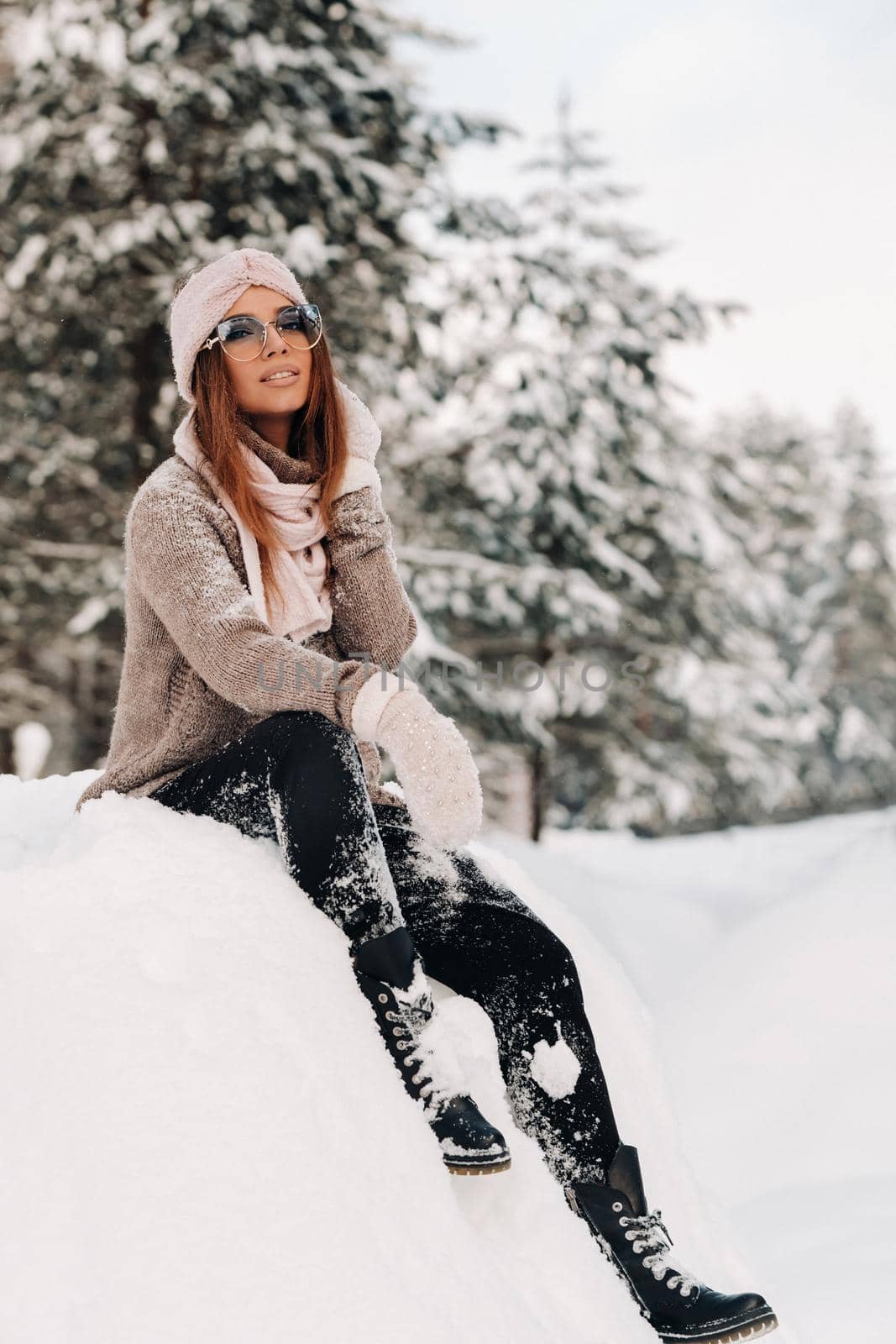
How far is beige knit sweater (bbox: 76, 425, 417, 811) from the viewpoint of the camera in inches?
88.1

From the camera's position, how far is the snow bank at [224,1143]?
1.60 m

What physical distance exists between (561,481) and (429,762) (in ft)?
26.2

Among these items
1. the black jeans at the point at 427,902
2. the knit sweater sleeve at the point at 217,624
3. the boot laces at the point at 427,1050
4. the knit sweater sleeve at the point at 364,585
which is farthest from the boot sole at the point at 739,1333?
the knit sweater sleeve at the point at 364,585

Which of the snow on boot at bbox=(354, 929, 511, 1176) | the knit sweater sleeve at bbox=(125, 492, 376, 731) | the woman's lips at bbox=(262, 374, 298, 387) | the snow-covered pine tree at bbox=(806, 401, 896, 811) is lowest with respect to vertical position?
the snow-covered pine tree at bbox=(806, 401, 896, 811)

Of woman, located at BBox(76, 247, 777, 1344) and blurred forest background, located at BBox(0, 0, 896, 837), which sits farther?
blurred forest background, located at BBox(0, 0, 896, 837)

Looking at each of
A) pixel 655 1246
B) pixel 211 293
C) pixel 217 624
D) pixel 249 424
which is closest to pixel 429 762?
pixel 217 624

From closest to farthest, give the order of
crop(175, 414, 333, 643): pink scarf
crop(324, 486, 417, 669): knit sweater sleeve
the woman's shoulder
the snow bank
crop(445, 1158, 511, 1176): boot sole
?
the snow bank
crop(445, 1158, 511, 1176): boot sole
the woman's shoulder
crop(175, 414, 333, 643): pink scarf
crop(324, 486, 417, 669): knit sweater sleeve

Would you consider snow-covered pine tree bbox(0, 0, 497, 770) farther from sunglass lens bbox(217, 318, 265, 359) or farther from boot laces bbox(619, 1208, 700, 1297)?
boot laces bbox(619, 1208, 700, 1297)

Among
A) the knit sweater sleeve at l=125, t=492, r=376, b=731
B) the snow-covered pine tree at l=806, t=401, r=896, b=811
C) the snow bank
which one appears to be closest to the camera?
the snow bank

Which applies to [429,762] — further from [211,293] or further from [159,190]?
[159,190]

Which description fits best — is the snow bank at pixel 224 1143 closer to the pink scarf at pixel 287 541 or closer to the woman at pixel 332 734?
the woman at pixel 332 734

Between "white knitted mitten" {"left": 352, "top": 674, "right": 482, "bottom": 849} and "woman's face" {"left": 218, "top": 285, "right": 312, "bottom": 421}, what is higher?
"woman's face" {"left": 218, "top": 285, "right": 312, "bottom": 421}

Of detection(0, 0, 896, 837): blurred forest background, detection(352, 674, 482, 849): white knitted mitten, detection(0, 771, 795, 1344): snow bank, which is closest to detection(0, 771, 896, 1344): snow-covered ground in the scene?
detection(0, 771, 795, 1344): snow bank

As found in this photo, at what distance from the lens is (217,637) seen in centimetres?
229
